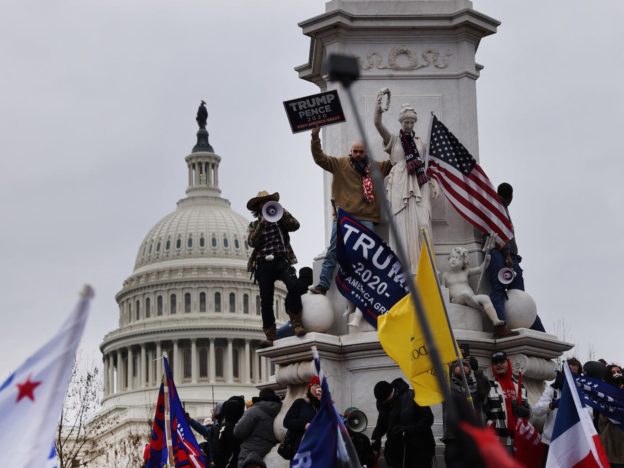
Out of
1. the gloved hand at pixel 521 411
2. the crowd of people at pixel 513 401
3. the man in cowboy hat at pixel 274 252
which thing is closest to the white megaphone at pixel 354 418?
the crowd of people at pixel 513 401

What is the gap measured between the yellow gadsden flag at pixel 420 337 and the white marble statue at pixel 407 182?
377 centimetres

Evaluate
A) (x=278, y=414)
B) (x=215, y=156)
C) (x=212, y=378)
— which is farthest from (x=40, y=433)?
(x=215, y=156)

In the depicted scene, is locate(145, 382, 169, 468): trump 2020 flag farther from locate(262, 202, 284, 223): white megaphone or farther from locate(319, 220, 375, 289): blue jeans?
locate(319, 220, 375, 289): blue jeans

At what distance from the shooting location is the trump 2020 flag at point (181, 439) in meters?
16.4

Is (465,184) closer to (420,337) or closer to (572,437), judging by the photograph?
(420,337)

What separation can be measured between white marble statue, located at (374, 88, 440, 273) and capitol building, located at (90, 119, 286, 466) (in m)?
123

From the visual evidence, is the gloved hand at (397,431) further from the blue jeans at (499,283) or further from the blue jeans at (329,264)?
the blue jeans at (329,264)

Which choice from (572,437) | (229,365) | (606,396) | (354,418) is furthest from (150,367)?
(572,437)

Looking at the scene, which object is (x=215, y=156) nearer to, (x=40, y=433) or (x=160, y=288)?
(x=160, y=288)

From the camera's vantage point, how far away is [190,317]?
148250 mm

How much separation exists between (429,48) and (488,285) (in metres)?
3.23

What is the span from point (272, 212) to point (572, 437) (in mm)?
5538

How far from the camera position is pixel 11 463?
796 cm

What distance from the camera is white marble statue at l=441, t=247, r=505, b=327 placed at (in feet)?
58.4
